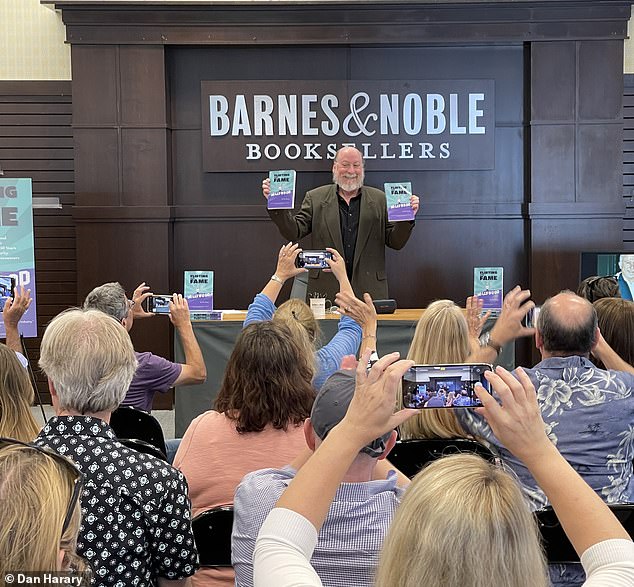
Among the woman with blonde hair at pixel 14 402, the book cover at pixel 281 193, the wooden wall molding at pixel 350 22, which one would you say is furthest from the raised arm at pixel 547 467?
the wooden wall molding at pixel 350 22

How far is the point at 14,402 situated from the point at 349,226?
3439 mm

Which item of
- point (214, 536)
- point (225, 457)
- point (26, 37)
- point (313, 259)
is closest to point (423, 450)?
point (225, 457)

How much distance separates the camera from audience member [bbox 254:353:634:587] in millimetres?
979

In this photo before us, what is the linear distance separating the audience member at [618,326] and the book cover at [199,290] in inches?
96.7

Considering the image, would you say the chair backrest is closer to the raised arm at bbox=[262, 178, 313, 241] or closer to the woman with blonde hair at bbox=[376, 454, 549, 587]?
the raised arm at bbox=[262, 178, 313, 241]

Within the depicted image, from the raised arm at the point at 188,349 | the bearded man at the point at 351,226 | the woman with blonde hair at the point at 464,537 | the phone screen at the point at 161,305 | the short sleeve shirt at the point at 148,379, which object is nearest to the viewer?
the woman with blonde hair at the point at 464,537

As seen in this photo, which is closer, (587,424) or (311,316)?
(587,424)

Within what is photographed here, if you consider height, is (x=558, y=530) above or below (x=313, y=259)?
below

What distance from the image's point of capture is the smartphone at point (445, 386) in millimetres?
1469

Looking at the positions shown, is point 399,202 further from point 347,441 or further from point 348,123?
point 347,441

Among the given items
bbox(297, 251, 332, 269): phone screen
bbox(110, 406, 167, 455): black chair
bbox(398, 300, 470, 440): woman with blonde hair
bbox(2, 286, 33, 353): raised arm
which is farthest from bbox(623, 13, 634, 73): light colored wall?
bbox(110, 406, 167, 455): black chair

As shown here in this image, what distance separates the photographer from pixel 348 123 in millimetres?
6504

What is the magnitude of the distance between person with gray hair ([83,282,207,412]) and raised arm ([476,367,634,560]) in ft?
7.54

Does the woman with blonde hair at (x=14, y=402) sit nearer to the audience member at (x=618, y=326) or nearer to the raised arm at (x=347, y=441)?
the raised arm at (x=347, y=441)
